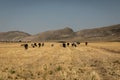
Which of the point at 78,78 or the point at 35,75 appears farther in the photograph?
the point at 35,75

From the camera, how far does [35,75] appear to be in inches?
684

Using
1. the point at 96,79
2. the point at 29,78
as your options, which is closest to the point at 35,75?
the point at 29,78

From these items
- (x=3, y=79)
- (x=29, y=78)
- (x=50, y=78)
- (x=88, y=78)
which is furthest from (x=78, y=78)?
(x=3, y=79)

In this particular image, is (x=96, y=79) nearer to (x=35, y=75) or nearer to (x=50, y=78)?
(x=50, y=78)

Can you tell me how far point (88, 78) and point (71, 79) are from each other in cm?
97

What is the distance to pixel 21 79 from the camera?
1552 centimetres

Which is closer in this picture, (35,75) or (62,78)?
(62,78)

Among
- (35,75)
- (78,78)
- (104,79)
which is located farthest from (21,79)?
(104,79)

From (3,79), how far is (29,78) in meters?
1.54

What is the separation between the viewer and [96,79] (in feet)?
51.1

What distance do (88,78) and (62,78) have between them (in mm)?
1388

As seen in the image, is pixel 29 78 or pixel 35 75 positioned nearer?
pixel 29 78

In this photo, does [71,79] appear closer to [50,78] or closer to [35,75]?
[50,78]

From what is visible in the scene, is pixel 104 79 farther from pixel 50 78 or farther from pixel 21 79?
pixel 21 79
